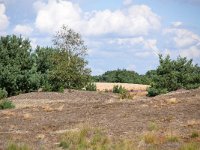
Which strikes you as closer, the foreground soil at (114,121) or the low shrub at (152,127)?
the foreground soil at (114,121)

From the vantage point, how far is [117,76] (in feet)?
376

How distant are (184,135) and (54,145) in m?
4.78

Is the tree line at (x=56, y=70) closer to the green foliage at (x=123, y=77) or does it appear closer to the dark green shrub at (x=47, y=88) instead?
the dark green shrub at (x=47, y=88)

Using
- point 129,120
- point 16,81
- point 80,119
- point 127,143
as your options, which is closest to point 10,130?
point 80,119

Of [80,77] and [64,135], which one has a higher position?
[80,77]

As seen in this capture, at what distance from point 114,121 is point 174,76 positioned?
27.0 meters

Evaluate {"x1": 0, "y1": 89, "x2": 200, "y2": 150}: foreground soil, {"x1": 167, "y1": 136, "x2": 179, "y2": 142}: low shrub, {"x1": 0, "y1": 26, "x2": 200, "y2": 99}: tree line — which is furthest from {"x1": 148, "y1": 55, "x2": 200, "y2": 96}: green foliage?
{"x1": 167, "y1": 136, "x2": 179, "y2": 142}: low shrub

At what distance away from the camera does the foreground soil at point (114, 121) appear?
17.8 metres

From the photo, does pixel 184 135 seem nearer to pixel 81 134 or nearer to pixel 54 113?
pixel 81 134

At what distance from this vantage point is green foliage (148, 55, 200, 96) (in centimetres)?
4791

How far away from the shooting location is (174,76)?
4806 cm

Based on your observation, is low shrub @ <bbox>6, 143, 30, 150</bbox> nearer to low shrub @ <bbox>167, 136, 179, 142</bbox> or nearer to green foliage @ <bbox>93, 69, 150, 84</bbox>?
low shrub @ <bbox>167, 136, 179, 142</bbox>

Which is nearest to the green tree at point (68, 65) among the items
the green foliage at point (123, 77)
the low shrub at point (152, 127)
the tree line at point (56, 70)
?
the tree line at point (56, 70)

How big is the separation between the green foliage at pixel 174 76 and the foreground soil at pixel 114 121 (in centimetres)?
1627
